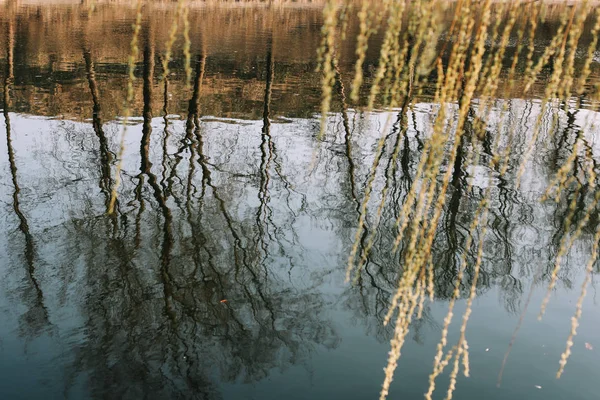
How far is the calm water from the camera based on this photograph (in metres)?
4.64

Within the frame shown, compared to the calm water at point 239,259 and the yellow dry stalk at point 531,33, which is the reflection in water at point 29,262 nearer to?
the calm water at point 239,259

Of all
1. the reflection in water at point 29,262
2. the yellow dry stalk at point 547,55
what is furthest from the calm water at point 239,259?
the yellow dry stalk at point 547,55

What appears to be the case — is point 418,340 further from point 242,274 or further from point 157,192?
point 157,192

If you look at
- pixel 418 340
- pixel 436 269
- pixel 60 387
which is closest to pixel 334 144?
pixel 436 269

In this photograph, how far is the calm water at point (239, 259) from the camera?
464cm

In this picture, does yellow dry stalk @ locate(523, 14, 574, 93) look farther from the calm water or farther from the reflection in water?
the reflection in water

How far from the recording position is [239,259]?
6551 millimetres

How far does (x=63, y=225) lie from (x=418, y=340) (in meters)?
4.30

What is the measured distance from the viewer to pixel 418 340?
512cm

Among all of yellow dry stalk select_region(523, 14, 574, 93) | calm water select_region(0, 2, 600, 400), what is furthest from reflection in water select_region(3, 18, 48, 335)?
yellow dry stalk select_region(523, 14, 574, 93)

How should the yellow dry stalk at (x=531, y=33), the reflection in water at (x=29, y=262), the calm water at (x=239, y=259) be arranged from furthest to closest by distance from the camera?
the reflection in water at (x=29, y=262) < the calm water at (x=239, y=259) < the yellow dry stalk at (x=531, y=33)

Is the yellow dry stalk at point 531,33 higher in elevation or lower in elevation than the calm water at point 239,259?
higher

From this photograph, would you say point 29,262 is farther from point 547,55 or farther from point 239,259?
point 547,55

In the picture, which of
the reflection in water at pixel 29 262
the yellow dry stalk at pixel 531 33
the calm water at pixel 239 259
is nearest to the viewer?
the yellow dry stalk at pixel 531 33
